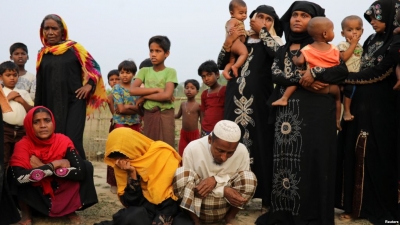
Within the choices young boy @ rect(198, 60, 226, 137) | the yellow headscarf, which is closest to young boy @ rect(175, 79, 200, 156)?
young boy @ rect(198, 60, 226, 137)

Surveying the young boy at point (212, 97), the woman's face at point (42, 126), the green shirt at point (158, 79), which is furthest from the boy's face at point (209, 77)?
the woman's face at point (42, 126)

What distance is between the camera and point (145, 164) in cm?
461

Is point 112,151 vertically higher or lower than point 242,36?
lower

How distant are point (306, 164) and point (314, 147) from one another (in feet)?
0.56

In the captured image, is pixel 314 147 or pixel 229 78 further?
pixel 229 78

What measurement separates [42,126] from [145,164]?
3.55 ft

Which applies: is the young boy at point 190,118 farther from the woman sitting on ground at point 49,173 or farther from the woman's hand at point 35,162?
the woman's hand at point 35,162

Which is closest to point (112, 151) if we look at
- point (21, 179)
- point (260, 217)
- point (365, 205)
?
point (21, 179)

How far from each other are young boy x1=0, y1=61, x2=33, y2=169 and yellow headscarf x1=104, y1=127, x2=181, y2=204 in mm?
1276

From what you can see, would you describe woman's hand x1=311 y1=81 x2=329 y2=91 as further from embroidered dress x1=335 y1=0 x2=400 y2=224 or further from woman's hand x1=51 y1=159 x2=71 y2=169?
woman's hand x1=51 y1=159 x2=71 y2=169

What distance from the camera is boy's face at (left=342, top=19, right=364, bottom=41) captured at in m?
5.27

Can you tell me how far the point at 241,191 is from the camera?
4609 millimetres

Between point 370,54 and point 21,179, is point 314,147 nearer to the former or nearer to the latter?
point 370,54

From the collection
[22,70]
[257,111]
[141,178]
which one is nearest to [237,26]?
[257,111]
